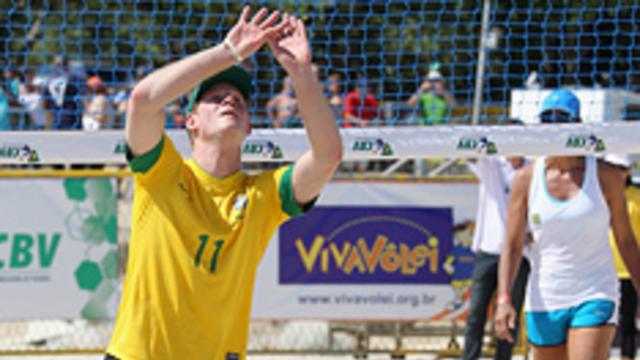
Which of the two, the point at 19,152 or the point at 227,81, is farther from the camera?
the point at 19,152

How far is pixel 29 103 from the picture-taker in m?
9.45

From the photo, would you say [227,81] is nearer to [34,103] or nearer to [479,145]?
[479,145]

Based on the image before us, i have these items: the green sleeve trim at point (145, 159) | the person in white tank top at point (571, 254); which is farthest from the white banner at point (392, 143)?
the green sleeve trim at point (145, 159)

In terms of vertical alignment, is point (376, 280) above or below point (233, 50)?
below

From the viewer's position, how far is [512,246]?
532cm

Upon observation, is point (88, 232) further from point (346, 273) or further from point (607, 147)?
point (607, 147)

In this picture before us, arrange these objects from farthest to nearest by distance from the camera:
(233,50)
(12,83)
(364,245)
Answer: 1. (12,83)
2. (364,245)
3. (233,50)

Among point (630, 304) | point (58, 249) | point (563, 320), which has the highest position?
point (563, 320)

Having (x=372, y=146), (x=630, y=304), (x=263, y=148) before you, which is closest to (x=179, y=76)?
(x=263, y=148)

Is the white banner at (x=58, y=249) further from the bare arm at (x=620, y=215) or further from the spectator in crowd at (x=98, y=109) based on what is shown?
the bare arm at (x=620, y=215)

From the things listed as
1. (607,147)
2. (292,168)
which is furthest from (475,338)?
(292,168)

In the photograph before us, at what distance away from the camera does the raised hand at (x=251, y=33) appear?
121 inches

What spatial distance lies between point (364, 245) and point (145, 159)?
5.22 meters

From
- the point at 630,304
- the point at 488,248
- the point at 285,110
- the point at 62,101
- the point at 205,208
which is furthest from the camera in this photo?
the point at 285,110
